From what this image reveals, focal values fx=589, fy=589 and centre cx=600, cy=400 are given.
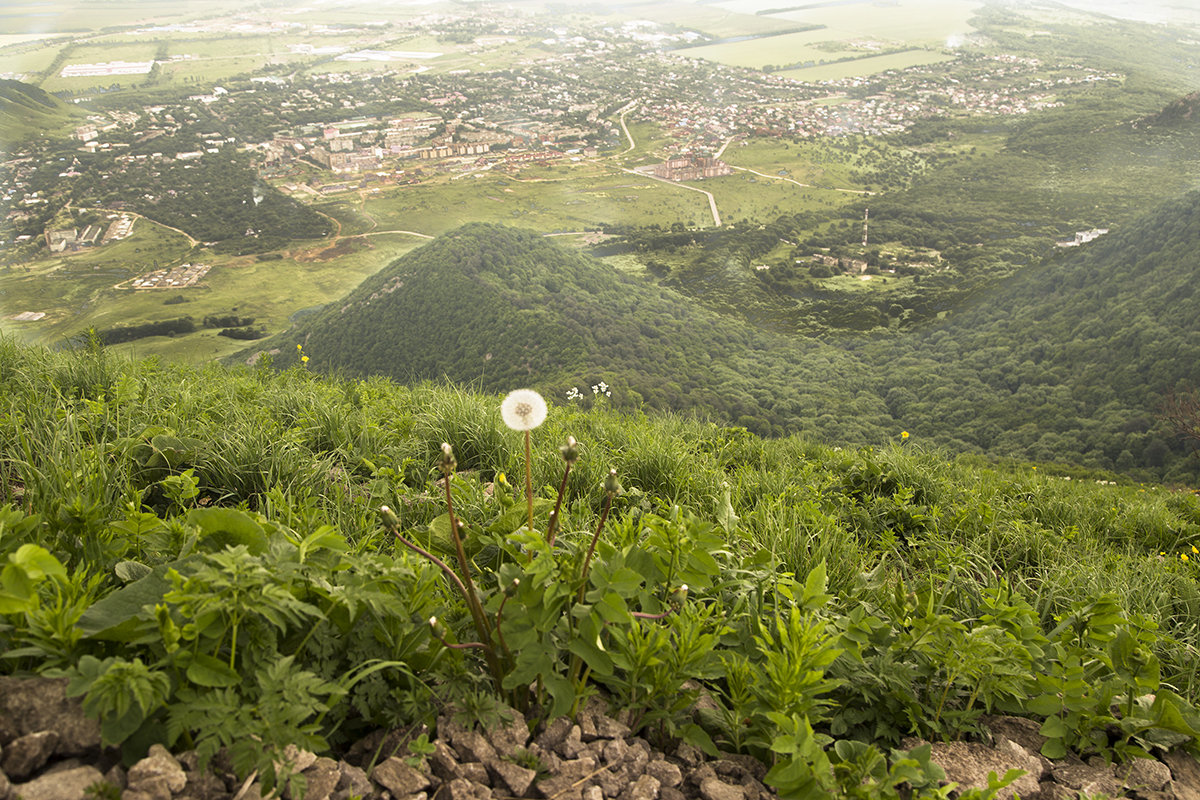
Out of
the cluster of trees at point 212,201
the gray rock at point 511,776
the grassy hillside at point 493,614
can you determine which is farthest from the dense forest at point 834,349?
the gray rock at point 511,776

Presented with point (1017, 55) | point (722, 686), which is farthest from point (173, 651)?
point (1017, 55)

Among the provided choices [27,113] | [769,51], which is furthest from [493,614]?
[769,51]

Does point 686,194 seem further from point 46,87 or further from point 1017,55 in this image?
point 1017,55

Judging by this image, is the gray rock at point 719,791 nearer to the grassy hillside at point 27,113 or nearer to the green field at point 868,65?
the grassy hillside at point 27,113

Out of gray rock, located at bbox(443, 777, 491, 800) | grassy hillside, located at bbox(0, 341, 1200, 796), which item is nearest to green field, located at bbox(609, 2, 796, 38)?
grassy hillside, located at bbox(0, 341, 1200, 796)

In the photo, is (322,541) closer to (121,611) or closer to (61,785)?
(121,611)

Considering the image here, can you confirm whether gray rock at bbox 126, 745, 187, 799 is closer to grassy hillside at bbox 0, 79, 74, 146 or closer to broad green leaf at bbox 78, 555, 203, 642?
broad green leaf at bbox 78, 555, 203, 642
